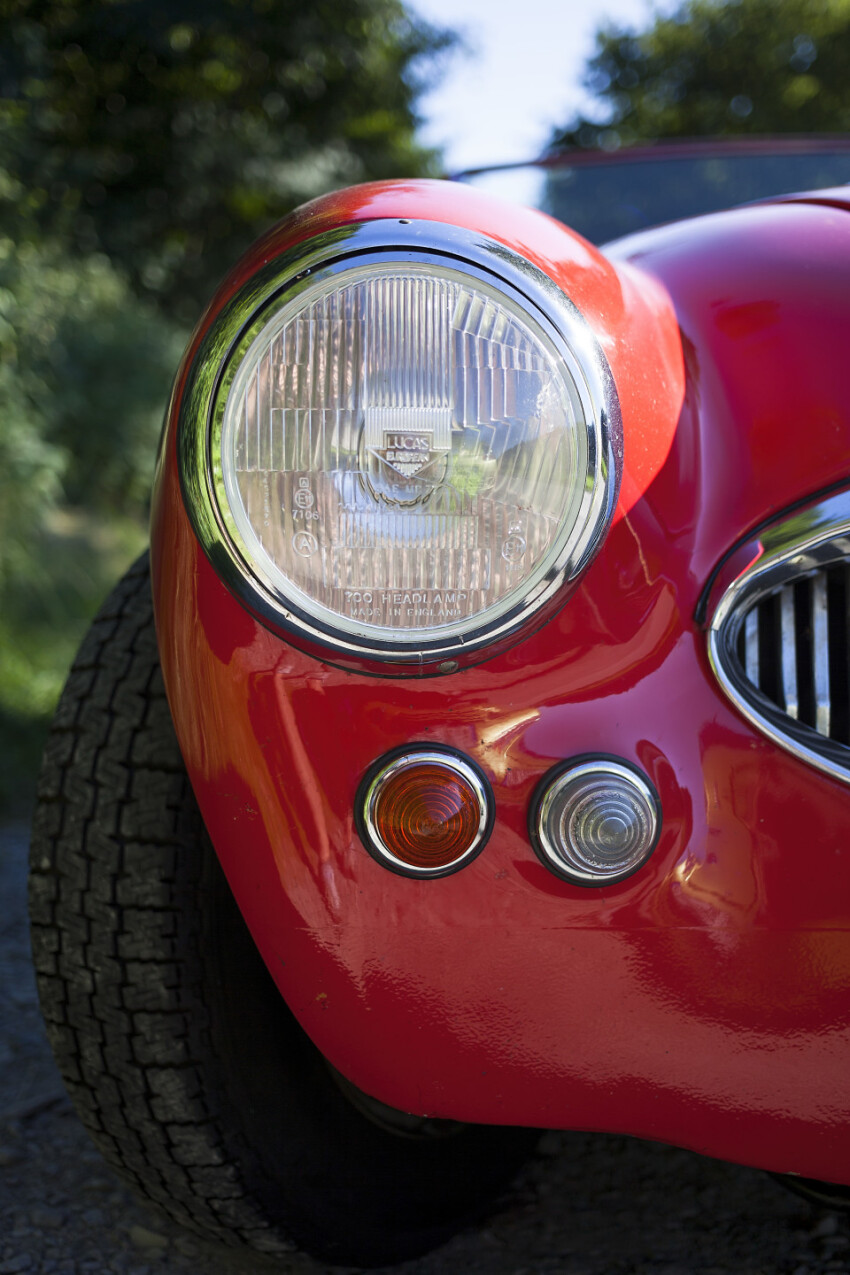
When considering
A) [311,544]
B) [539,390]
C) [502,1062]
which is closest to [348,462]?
[311,544]

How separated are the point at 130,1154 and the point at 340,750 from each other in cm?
62

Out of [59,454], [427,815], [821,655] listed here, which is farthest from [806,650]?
[59,454]

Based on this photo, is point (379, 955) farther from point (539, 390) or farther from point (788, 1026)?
point (539, 390)

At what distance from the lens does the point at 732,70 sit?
18406 mm

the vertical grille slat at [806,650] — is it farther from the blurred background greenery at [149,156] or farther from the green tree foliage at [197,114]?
the green tree foliage at [197,114]

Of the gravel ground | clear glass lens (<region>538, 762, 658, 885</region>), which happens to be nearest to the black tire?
the gravel ground

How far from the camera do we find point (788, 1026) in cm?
93

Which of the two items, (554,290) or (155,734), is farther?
(155,734)

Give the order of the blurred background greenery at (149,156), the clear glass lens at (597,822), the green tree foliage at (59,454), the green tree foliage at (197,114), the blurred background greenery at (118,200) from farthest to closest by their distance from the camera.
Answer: the green tree foliage at (197,114)
the blurred background greenery at (149,156)
the blurred background greenery at (118,200)
the green tree foliage at (59,454)
the clear glass lens at (597,822)

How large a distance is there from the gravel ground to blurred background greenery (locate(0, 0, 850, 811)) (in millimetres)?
1786

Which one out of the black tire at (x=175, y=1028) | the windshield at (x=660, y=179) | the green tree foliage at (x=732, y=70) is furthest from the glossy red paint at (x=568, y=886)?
the green tree foliage at (x=732, y=70)

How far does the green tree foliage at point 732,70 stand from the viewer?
58.9 ft

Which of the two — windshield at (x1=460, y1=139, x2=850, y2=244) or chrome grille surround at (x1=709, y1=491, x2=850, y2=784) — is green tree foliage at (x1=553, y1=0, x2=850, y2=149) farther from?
chrome grille surround at (x1=709, y1=491, x2=850, y2=784)

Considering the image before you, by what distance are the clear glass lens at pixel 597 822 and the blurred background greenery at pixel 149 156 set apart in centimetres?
259
